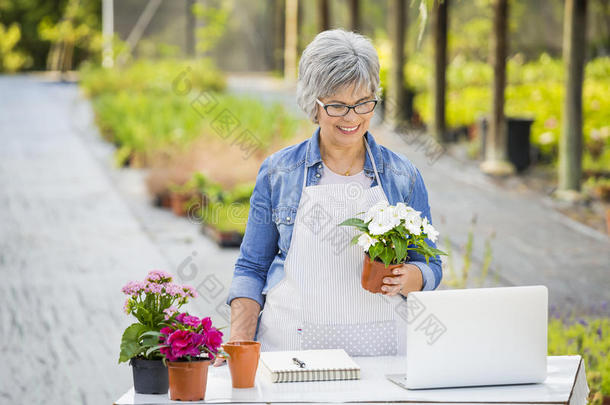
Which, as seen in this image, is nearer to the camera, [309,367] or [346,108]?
[309,367]

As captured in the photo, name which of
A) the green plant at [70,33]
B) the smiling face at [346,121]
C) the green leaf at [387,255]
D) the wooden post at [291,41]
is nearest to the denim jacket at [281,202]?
the smiling face at [346,121]

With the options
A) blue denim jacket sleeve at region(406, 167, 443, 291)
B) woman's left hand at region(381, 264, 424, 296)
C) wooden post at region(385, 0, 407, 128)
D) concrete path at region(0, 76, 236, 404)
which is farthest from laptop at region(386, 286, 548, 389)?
wooden post at region(385, 0, 407, 128)

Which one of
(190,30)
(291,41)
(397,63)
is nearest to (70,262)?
(397,63)

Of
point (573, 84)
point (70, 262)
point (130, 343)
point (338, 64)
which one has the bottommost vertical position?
point (70, 262)

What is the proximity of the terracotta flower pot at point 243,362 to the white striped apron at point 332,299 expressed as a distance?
1.17 feet

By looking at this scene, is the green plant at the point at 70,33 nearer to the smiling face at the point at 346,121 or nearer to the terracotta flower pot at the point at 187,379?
the smiling face at the point at 346,121

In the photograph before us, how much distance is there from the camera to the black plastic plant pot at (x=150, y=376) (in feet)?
7.15

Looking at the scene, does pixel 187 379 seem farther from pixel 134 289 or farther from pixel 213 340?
pixel 134 289

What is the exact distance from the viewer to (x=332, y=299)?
2.57 metres

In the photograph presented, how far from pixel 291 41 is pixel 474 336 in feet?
65.4

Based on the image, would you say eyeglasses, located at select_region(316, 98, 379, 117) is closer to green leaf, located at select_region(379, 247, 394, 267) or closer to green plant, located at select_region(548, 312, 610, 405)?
green leaf, located at select_region(379, 247, 394, 267)

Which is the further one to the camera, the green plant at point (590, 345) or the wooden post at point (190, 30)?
the wooden post at point (190, 30)

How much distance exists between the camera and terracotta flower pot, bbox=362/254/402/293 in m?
2.42

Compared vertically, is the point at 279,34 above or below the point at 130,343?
above
